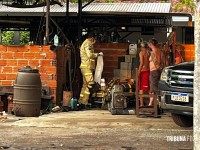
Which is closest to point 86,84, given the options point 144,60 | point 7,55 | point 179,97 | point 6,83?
point 144,60

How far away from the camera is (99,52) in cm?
1423

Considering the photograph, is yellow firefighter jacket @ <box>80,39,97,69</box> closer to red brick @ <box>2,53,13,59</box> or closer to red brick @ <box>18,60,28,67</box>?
red brick @ <box>18,60,28,67</box>

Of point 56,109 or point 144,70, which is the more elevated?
point 144,70

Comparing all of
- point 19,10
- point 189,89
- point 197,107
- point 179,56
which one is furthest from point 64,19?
point 197,107

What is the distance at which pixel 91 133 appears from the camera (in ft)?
29.6

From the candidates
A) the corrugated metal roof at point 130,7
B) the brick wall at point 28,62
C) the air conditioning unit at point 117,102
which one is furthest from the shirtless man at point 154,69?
the corrugated metal roof at point 130,7

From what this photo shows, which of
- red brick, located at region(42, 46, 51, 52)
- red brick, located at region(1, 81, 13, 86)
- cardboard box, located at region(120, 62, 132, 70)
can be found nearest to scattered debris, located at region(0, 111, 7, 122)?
red brick, located at region(1, 81, 13, 86)

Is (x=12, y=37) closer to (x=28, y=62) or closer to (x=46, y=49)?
(x=28, y=62)

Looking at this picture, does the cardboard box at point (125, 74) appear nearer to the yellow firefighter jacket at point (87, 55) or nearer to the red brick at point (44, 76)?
the yellow firefighter jacket at point (87, 55)

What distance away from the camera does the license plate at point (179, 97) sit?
332 inches

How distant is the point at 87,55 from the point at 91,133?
440cm

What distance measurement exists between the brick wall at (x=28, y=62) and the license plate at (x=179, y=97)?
4423 millimetres

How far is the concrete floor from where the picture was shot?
309 inches

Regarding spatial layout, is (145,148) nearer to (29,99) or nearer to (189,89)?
(189,89)
